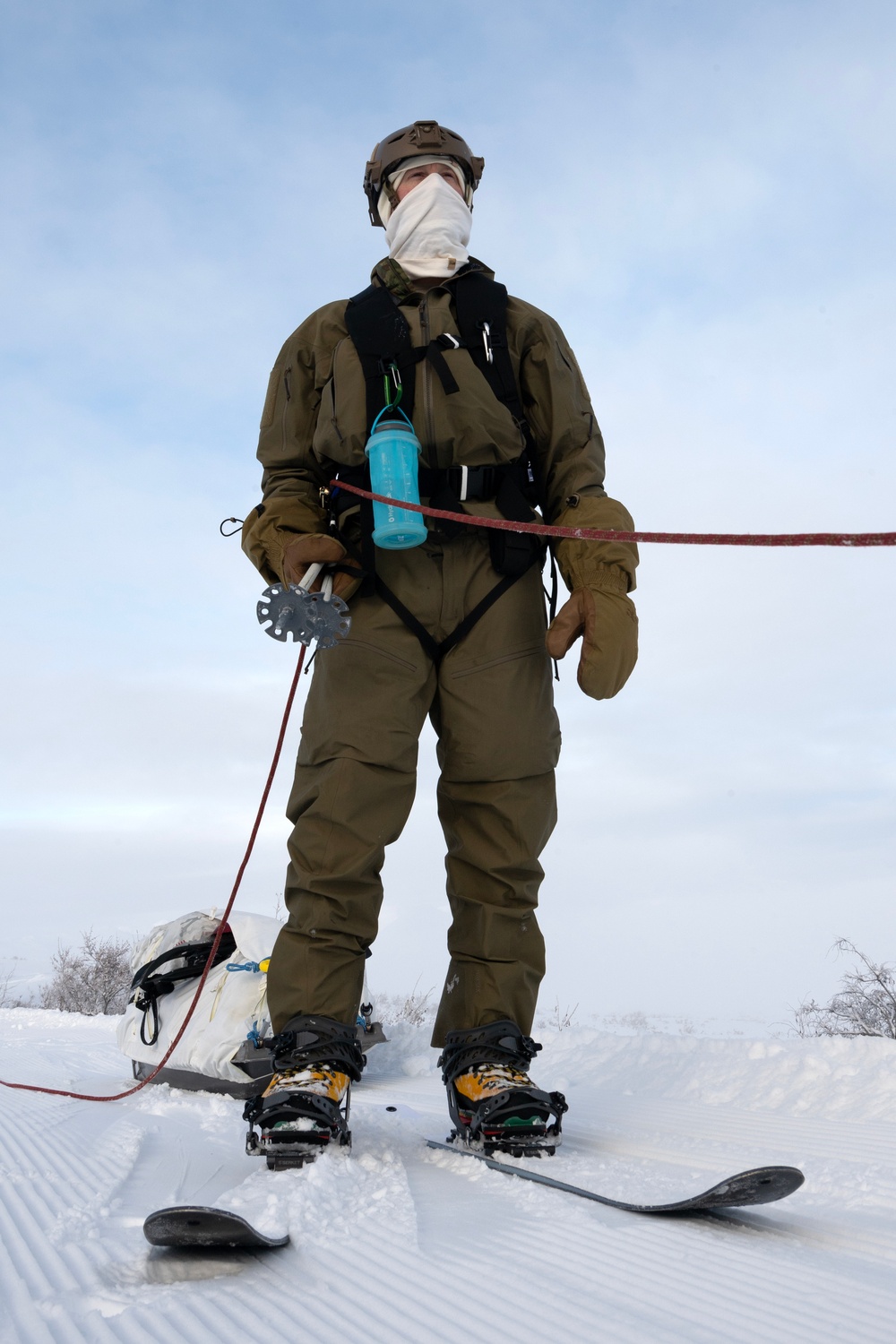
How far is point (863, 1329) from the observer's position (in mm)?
998

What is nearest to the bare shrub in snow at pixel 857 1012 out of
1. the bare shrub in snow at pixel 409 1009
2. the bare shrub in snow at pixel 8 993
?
the bare shrub in snow at pixel 409 1009

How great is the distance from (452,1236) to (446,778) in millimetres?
1218

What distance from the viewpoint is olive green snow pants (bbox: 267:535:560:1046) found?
84.4 inches

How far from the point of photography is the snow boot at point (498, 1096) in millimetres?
1977

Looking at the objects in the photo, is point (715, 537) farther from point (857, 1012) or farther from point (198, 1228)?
point (857, 1012)

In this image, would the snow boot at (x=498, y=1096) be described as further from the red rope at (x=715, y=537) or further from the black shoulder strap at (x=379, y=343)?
the black shoulder strap at (x=379, y=343)

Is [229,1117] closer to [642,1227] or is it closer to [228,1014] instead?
[228,1014]

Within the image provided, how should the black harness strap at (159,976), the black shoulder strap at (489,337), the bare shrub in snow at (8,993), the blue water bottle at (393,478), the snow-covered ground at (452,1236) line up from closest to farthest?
the snow-covered ground at (452,1236) → the blue water bottle at (393,478) → the black shoulder strap at (489,337) → the black harness strap at (159,976) → the bare shrub in snow at (8,993)

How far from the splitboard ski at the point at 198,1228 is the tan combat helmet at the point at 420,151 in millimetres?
2572

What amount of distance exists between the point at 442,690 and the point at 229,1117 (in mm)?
1308

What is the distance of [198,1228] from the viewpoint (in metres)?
1.14

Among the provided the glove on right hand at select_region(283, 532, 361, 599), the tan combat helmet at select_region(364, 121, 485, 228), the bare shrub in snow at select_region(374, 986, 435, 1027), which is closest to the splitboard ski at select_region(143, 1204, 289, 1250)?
the glove on right hand at select_region(283, 532, 361, 599)

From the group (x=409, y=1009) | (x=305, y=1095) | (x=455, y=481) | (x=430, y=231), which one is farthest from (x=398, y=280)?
(x=409, y=1009)

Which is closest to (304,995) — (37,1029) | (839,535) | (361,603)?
(361,603)
